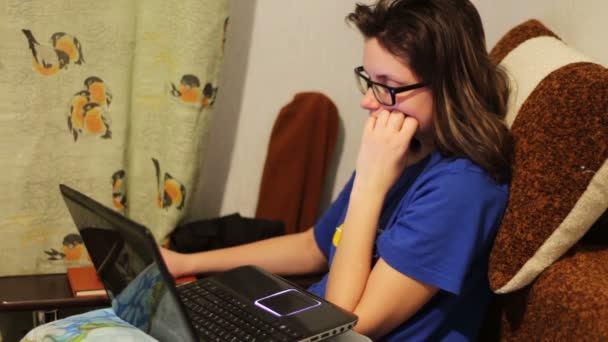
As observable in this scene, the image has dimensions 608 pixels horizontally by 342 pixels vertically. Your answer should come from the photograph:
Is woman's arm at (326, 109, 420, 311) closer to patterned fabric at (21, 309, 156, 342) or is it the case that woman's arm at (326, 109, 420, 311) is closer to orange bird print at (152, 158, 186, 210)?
patterned fabric at (21, 309, 156, 342)

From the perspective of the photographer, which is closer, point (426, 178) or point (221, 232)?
point (426, 178)

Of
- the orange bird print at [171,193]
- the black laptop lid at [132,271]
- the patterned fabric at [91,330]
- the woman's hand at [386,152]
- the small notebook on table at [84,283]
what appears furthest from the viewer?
the orange bird print at [171,193]

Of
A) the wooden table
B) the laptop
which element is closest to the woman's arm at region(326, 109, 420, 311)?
the laptop

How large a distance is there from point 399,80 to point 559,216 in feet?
1.19

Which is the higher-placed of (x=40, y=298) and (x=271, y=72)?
(x=271, y=72)

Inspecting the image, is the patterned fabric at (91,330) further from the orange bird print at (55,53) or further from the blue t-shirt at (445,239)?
the orange bird print at (55,53)

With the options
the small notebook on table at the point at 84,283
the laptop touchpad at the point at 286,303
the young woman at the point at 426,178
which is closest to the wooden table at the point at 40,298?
the small notebook on table at the point at 84,283

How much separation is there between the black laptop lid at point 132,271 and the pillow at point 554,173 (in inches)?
21.8

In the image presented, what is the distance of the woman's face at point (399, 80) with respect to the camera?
4.14ft

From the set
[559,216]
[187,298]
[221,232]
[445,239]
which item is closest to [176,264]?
[221,232]

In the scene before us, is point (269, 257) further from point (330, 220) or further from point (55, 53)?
point (55, 53)

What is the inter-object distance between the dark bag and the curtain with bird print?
0.04 m

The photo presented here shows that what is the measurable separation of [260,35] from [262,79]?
0.11m

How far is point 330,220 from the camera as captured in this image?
1.58 metres
